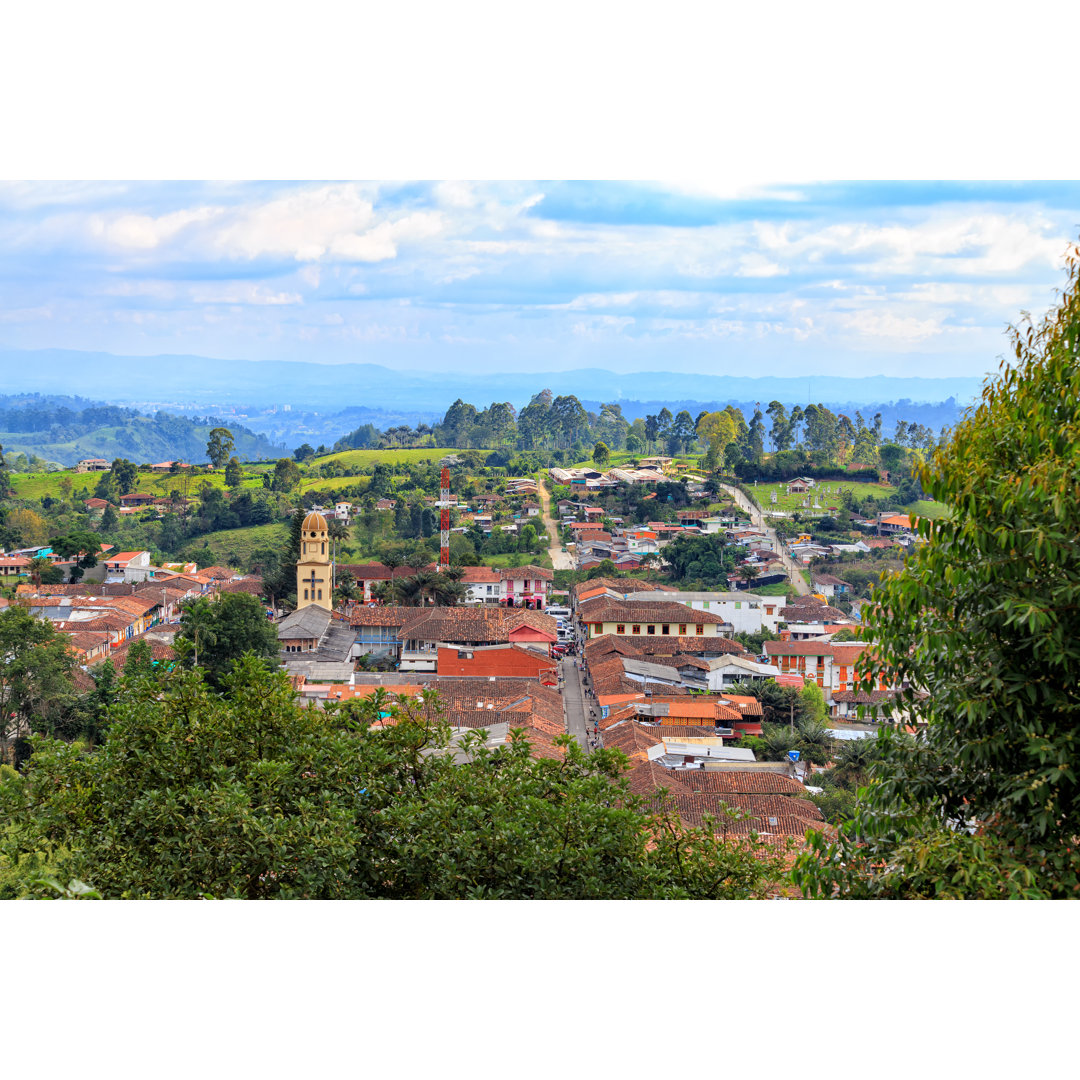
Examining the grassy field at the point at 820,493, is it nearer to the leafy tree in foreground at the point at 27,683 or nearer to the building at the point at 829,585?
the building at the point at 829,585

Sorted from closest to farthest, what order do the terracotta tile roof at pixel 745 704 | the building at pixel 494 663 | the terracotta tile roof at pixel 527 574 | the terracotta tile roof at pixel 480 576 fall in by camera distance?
the terracotta tile roof at pixel 745 704 < the building at pixel 494 663 < the terracotta tile roof at pixel 480 576 < the terracotta tile roof at pixel 527 574

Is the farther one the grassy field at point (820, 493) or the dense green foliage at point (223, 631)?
the grassy field at point (820, 493)

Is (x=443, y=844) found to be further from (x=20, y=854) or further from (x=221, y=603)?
(x=221, y=603)

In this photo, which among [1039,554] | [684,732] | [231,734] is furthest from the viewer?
[684,732]

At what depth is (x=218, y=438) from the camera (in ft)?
84.8

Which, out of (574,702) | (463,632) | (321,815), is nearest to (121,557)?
(463,632)

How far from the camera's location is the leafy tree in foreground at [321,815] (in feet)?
6.80

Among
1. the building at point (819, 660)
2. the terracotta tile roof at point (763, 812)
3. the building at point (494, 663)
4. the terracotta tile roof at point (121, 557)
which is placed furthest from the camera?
the terracotta tile roof at point (121, 557)

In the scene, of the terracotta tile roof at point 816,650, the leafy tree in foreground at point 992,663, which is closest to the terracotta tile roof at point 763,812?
the leafy tree in foreground at point 992,663

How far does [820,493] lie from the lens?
2417 cm

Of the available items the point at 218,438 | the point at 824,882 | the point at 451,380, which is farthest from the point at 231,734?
the point at 451,380

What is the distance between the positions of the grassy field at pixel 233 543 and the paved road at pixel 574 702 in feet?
30.3

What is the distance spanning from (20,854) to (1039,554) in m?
2.29

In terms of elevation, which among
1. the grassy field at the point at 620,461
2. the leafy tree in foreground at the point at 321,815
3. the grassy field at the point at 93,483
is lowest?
the grassy field at the point at 620,461
